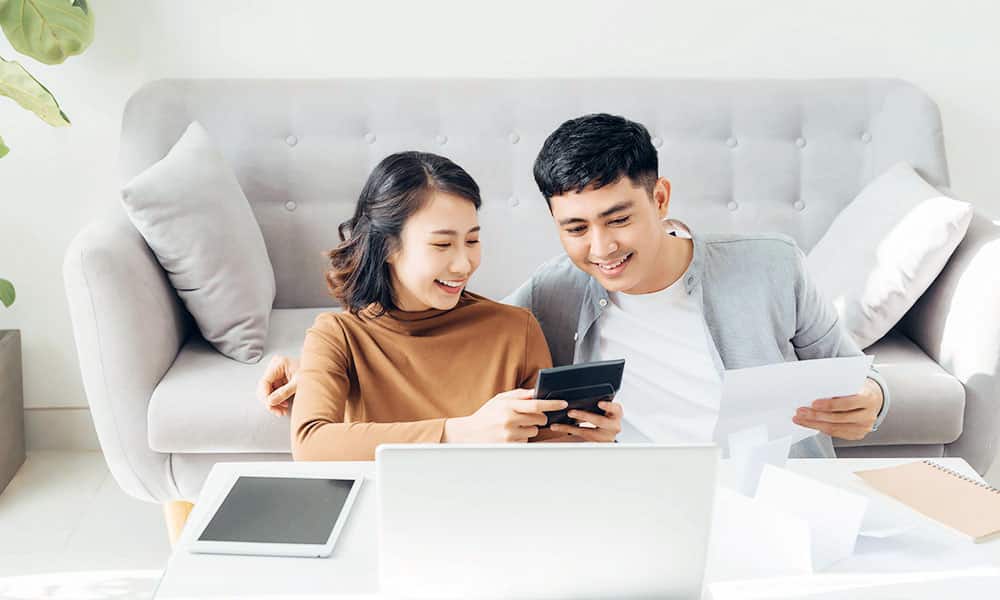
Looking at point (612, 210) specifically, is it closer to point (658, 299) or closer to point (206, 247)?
point (658, 299)

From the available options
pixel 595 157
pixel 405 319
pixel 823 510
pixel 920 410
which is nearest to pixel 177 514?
pixel 405 319

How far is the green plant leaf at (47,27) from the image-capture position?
2172 mm

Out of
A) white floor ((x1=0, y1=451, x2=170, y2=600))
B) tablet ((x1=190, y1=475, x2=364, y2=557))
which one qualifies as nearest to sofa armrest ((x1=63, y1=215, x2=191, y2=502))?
white floor ((x1=0, y1=451, x2=170, y2=600))

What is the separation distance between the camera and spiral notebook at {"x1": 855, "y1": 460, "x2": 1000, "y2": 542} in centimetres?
113

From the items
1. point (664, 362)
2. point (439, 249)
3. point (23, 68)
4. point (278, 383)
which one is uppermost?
point (23, 68)

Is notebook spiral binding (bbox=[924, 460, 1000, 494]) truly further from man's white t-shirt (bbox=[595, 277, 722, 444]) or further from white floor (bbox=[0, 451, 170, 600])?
white floor (bbox=[0, 451, 170, 600])

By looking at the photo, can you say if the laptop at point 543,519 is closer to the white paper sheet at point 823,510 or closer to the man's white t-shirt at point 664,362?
the white paper sheet at point 823,510

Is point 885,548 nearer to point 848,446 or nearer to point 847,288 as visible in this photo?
point 848,446

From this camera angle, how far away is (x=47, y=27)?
223 centimetres

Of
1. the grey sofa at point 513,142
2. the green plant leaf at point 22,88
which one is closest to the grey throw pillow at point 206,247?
the grey sofa at point 513,142

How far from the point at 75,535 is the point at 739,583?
1697 millimetres

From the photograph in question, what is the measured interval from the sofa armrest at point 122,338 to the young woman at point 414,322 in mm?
561

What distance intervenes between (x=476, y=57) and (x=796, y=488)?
5.95 ft

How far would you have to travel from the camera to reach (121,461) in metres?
1.98
